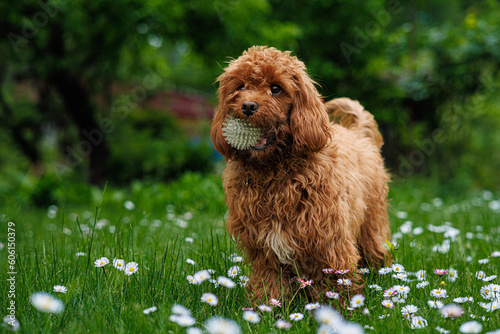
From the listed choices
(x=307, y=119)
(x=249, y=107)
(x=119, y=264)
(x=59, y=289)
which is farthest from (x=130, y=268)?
(x=307, y=119)

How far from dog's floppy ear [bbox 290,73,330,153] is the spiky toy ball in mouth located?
0.71 ft

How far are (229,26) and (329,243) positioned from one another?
594 cm

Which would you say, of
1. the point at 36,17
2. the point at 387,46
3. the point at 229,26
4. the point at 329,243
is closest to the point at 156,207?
the point at 229,26

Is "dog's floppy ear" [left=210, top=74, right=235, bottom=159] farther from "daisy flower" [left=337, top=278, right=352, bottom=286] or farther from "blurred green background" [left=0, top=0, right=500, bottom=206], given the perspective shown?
"blurred green background" [left=0, top=0, right=500, bottom=206]

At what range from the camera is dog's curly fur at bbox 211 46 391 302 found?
2.54m

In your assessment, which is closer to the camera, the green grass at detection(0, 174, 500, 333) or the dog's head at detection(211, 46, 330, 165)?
the green grass at detection(0, 174, 500, 333)

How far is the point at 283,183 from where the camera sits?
2615 mm

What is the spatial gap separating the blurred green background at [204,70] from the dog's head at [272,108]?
191 inches

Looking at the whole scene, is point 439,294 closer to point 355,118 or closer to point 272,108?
point 272,108

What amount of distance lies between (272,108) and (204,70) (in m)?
8.52

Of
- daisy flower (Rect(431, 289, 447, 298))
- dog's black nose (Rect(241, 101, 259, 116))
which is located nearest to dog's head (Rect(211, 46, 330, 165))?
dog's black nose (Rect(241, 101, 259, 116))

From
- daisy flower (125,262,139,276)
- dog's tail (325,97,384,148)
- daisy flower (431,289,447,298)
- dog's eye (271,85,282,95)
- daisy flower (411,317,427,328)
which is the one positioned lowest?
daisy flower (125,262,139,276)

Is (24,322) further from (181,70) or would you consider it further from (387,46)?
(181,70)

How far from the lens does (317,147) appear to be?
8.43ft
